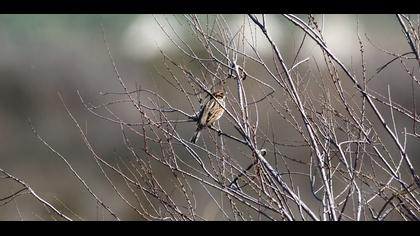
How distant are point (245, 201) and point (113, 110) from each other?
0.79 meters

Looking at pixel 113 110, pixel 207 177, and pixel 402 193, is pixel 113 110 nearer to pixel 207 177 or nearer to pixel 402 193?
pixel 207 177

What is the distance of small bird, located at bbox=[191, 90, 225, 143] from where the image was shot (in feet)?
11.1

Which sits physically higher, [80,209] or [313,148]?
[80,209]

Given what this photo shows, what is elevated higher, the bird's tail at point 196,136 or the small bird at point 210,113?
the small bird at point 210,113

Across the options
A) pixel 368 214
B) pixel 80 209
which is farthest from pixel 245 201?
pixel 80 209

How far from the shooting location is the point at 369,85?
3.13m

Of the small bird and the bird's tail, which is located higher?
the small bird

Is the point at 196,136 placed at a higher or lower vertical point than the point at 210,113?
lower

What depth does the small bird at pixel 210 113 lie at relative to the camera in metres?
3.38

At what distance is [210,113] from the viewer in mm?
3561
